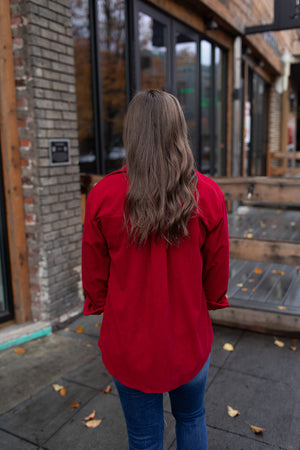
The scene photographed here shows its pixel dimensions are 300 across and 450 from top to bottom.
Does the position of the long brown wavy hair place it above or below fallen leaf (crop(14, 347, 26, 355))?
above

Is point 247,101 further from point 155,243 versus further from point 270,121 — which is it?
point 155,243

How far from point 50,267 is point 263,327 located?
2094mm

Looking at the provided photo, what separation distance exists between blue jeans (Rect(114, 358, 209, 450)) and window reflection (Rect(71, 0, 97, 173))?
11.5ft

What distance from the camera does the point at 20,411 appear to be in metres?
2.94

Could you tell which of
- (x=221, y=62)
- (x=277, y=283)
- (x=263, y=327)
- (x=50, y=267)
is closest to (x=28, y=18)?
(x=50, y=267)

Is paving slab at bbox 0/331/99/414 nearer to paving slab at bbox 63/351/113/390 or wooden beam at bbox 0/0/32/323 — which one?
paving slab at bbox 63/351/113/390

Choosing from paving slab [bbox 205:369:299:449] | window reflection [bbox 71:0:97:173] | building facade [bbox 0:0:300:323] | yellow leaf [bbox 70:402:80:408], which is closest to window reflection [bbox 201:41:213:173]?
building facade [bbox 0:0:300:323]

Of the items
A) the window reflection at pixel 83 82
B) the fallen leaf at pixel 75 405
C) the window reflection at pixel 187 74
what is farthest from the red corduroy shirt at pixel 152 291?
the window reflection at pixel 187 74

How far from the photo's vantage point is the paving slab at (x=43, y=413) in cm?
273

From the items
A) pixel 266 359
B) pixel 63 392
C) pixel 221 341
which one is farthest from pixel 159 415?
pixel 221 341

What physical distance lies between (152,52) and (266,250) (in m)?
3.78

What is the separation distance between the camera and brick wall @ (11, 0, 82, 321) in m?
3.70

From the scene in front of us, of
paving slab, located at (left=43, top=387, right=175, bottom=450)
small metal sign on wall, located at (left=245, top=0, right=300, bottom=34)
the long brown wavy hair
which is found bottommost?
paving slab, located at (left=43, top=387, right=175, bottom=450)

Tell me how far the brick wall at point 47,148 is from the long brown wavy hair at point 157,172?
248cm
